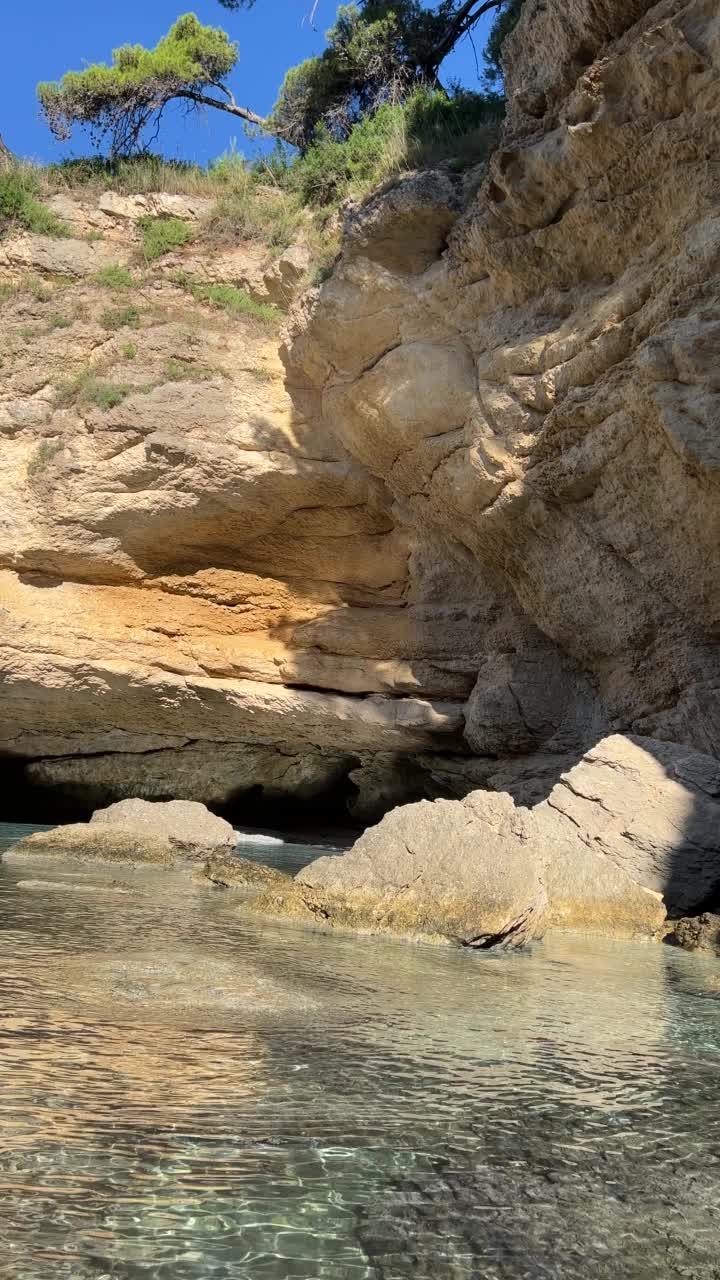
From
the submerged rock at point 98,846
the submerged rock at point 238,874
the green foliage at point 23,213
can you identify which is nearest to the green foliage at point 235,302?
the green foliage at point 23,213

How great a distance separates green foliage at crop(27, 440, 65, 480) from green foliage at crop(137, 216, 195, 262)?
147 inches

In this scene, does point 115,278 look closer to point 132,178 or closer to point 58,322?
point 58,322

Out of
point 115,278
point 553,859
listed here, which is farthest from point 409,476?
point 553,859

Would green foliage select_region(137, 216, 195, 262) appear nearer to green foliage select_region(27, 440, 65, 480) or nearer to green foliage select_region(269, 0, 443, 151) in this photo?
green foliage select_region(269, 0, 443, 151)

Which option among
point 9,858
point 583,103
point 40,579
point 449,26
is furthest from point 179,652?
point 449,26

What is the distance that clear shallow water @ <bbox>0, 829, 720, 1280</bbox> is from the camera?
2439 millimetres

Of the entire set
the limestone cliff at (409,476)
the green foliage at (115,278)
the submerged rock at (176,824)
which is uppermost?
the green foliage at (115,278)

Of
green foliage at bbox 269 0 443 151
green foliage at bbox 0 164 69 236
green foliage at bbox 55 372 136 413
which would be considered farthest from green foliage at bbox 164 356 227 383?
green foliage at bbox 269 0 443 151

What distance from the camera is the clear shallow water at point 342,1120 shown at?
8.00ft

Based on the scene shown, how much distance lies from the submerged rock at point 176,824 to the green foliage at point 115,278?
785 centimetres

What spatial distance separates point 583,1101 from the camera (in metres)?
3.63

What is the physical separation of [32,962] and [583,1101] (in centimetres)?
282

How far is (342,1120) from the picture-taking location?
10.6ft

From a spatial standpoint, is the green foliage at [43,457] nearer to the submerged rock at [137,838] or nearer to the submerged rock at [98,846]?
the submerged rock at [137,838]
